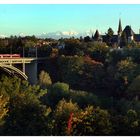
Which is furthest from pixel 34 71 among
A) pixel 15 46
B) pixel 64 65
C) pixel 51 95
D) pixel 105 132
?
pixel 105 132

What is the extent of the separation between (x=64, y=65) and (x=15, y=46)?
253 inches

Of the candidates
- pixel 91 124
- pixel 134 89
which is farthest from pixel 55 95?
pixel 91 124

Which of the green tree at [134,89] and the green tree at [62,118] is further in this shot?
the green tree at [134,89]

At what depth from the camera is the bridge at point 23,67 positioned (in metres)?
15.3

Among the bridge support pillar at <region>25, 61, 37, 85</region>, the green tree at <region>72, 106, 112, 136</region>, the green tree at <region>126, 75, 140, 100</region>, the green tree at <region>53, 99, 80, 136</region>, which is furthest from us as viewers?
the bridge support pillar at <region>25, 61, 37, 85</region>

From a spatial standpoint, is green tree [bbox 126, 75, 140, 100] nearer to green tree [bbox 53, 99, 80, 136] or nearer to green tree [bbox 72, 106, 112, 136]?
green tree [bbox 53, 99, 80, 136]

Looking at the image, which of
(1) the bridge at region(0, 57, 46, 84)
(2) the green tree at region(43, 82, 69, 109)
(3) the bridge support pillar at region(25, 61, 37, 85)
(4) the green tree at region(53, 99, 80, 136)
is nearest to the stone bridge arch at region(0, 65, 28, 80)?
(1) the bridge at region(0, 57, 46, 84)

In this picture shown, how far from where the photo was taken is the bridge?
15273 mm

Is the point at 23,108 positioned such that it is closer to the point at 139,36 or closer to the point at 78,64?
the point at 78,64

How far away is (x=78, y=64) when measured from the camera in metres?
17.5

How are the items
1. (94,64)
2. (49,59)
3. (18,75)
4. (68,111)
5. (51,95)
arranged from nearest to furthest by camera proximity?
(68,111) < (51,95) < (18,75) < (94,64) < (49,59)

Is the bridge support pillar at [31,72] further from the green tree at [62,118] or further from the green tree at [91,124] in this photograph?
the green tree at [91,124]

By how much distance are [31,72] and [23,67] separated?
0.98m

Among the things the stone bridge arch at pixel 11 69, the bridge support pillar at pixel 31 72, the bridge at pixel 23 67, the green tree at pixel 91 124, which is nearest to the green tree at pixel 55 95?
the stone bridge arch at pixel 11 69
